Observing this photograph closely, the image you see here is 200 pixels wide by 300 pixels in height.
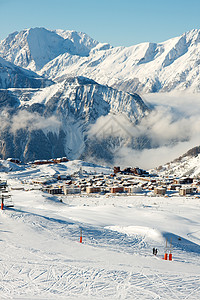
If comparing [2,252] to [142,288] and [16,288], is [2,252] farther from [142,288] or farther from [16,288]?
[142,288]

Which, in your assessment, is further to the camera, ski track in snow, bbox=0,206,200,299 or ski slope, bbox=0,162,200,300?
ski slope, bbox=0,162,200,300

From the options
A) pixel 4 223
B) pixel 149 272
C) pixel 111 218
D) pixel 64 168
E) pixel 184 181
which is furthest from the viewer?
pixel 64 168

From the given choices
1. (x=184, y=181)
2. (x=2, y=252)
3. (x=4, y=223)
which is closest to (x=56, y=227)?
(x=4, y=223)

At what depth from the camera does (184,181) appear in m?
118

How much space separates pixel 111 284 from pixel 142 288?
1.59 metres

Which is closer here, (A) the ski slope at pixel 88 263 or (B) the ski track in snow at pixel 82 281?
(B) the ski track in snow at pixel 82 281

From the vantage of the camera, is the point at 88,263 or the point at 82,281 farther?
the point at 88,263

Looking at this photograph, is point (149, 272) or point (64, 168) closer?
point (149, 272)

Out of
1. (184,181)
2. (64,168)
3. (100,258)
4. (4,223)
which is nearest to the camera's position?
(100,258)

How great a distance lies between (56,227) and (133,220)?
15.9 m

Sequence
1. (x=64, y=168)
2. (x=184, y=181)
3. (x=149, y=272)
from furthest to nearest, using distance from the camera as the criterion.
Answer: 1. (x=64, y=168)
2. (x=184, y=181)
3. (x=149, y=272)

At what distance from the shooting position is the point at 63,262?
22156 millimetres

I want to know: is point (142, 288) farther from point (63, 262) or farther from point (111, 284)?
point (63, 262)

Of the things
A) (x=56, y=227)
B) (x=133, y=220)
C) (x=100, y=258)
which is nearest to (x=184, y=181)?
(x=133, y=220)
